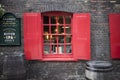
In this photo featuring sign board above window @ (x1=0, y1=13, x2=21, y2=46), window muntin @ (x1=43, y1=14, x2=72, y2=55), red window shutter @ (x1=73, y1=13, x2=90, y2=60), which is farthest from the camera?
window muntin @ (x1=43, y1=14, x2=72, y2=55)

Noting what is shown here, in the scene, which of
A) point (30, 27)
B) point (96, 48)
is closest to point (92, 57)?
point (96, 48)

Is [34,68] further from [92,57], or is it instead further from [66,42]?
[92,57]

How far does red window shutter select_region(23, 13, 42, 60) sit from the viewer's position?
9.65 m

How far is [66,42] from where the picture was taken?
10039mm

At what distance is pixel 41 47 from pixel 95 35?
1946 millimetres

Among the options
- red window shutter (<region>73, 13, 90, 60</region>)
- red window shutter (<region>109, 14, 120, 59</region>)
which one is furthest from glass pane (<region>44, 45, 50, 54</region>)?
red window shutter (<region>109, 14, 120, 59</region>)

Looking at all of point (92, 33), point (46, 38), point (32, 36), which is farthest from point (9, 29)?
point (92, 33)

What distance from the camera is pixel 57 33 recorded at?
9.98 m

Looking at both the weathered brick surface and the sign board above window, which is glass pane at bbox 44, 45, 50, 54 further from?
the sign board above window

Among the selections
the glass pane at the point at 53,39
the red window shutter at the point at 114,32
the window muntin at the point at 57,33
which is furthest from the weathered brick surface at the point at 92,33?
the glass pane at the point at 53,39

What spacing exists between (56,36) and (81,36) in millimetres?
909

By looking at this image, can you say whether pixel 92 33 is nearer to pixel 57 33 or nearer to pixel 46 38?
pixel 57 33

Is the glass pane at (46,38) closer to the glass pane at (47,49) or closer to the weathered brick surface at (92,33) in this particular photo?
the glass pane at (47,49)

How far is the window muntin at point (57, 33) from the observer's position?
9984mm
